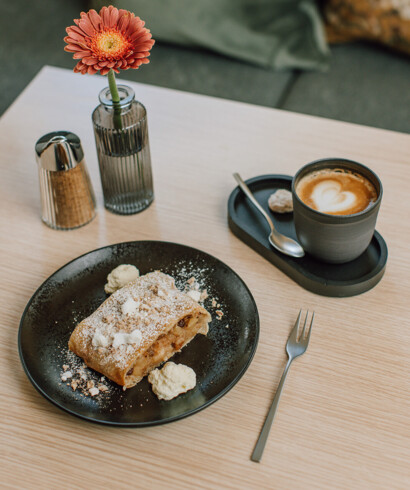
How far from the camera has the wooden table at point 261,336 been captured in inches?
31.9

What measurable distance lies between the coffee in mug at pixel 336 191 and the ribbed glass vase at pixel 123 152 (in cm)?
32

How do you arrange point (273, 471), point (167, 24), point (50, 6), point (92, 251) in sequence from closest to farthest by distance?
point (273, 471), point (92, 251), point (167, 24), point (50, 6)

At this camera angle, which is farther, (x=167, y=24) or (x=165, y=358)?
(x=167, y=24)

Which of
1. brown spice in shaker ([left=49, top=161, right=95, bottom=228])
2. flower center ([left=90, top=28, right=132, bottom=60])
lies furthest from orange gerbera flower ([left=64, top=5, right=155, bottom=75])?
brown spice in shaker ([left=49, top=161, right=95, bottom=228])

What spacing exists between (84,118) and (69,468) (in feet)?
2.94

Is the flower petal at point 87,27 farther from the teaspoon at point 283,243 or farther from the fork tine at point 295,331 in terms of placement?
the fork tine at point 295,331

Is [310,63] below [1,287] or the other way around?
below

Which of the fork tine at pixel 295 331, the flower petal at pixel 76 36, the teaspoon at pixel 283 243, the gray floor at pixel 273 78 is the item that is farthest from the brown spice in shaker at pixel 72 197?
the gray floor at pixel 273 78

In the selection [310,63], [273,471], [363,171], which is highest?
[363,171]

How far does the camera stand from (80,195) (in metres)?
1.13

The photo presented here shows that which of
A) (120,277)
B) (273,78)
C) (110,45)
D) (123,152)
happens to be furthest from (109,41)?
(273,78)

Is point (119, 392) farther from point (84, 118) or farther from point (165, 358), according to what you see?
point (84, 118)

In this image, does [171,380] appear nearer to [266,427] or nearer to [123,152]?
[266,427]

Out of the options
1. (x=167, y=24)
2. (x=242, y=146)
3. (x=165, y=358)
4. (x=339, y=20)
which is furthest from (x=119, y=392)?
(x=339, y=20)
